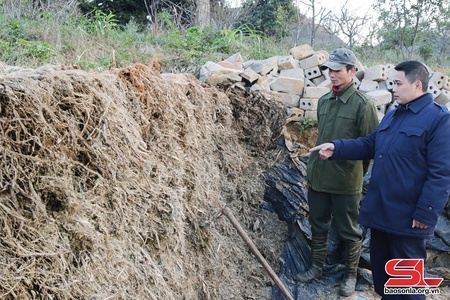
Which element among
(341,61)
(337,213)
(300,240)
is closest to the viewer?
(341,61)

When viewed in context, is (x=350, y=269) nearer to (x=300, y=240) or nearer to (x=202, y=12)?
(x=300, y=240)

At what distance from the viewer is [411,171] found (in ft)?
8.25

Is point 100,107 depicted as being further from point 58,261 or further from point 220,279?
point 220,279

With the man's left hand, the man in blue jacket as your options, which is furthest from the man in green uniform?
the man's left hand

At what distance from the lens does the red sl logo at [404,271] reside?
2656 mm

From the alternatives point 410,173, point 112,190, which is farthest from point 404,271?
point 112,190

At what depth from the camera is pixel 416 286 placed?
2973 millimetres

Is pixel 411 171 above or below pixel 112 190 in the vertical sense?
below

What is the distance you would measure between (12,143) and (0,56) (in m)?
2.61

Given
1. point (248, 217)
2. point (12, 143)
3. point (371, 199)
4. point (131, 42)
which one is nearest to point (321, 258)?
point (248, 217)

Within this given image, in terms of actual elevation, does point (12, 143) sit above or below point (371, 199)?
above

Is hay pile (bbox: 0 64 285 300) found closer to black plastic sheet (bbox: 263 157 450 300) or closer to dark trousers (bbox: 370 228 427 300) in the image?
black plastic sheet (bbox: 263 157 450 300)

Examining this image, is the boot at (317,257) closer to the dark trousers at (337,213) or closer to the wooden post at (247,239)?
the dark trousers at (337,213)

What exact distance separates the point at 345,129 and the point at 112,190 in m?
2.15
